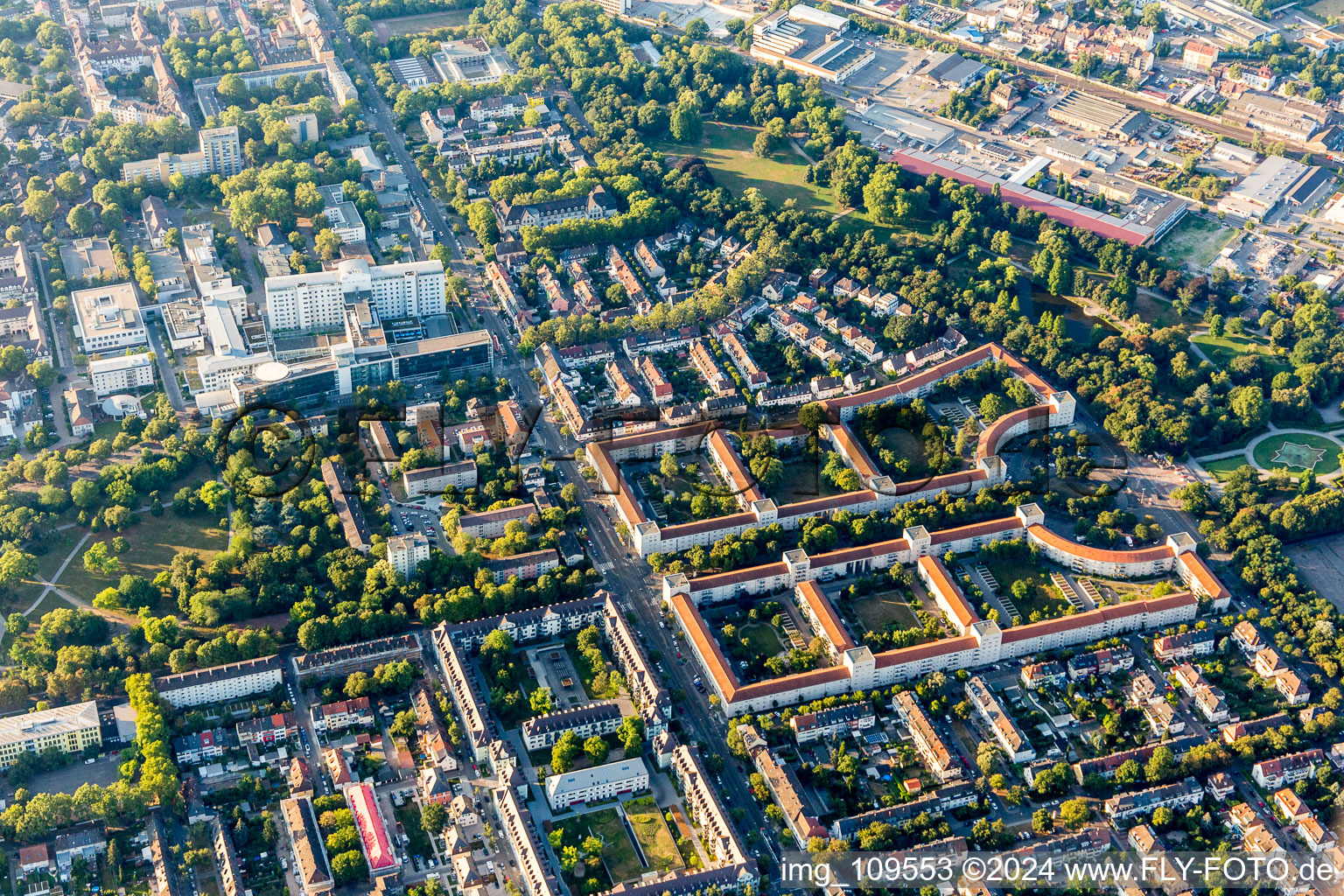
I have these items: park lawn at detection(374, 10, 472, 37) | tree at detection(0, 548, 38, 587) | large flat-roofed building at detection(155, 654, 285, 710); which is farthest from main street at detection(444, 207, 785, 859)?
park lawn at detection(374, 10, 472, 37)

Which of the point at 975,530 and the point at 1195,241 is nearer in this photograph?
the point at 975,530

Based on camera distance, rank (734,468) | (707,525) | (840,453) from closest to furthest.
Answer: (707,525) → (734,468) → (840,453)

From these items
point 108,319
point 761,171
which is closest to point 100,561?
point 108,319

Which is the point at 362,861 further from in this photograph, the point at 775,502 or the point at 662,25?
the point at 662,25

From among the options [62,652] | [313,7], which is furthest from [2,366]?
[313,7]

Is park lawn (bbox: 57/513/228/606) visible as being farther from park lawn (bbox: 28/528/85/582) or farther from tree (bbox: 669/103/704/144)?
tree (bbox: 669/103/704/144)

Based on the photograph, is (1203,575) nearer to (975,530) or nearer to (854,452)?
(975,530)

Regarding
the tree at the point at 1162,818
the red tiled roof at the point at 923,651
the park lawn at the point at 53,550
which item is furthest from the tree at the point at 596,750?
the park lawn at the point at 53,550
